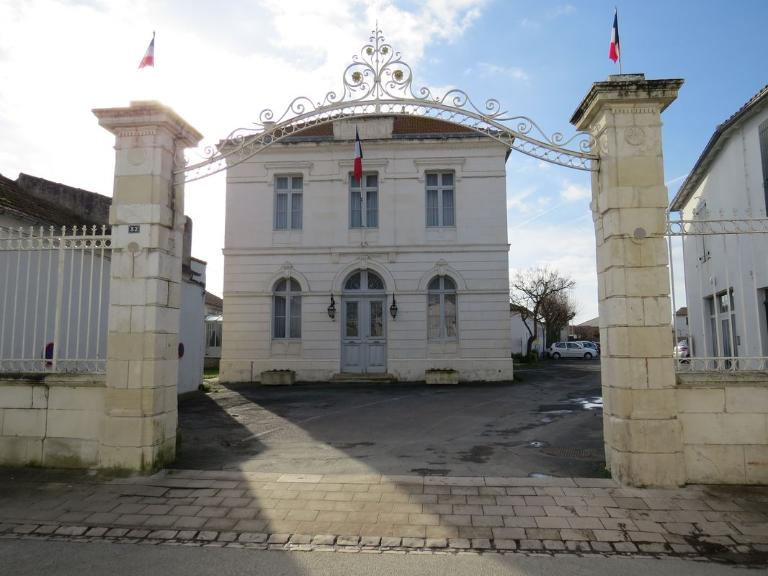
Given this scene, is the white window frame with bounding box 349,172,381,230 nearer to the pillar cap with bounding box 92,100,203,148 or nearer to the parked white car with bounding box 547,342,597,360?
the pillar cap with bounding box 92,100,203,148

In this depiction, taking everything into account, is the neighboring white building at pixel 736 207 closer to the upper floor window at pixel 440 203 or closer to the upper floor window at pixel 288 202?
the upper floor window at pixel 440 203

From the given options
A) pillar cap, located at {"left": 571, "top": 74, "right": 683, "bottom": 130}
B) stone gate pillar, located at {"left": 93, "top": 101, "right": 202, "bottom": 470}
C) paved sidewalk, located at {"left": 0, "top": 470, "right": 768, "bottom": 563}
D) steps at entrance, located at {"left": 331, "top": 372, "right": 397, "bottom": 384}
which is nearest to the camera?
paved sidewalk, located at {"left": 0, "top": 470, "right": 768, "bottom": 563}

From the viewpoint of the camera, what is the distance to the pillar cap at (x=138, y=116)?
6.07 metres

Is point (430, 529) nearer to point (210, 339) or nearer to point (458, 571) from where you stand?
point (458, 571)

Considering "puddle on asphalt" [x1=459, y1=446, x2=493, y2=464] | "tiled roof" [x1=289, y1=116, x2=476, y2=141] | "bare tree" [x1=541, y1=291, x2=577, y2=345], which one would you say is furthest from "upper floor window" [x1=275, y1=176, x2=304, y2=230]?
"bare tree" [x1=541, y1=291, x2=577, y2=345]

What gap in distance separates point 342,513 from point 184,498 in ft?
5.26

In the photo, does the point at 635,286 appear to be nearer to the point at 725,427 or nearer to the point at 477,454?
the point at 725,427

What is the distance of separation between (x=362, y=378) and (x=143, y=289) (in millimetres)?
11784

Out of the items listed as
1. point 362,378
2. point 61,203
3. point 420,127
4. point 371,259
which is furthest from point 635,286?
point 420,127

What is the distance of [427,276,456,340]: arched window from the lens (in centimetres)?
1764

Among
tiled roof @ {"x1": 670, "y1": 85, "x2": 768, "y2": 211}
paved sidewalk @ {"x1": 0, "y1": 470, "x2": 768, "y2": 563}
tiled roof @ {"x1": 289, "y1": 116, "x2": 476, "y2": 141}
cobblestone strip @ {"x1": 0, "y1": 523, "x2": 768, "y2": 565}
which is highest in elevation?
tiled roof @ {"x1": 289, "y1": 116, "x2": 476, "y2": 141}

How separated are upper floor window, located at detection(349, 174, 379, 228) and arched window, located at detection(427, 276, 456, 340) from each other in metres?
3.05

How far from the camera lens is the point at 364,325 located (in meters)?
17.8

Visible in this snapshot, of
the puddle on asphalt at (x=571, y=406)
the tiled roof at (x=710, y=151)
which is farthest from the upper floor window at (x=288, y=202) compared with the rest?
the tiled roof at (x=710, y=151)
